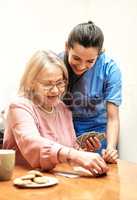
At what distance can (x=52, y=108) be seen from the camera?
5.19 ft

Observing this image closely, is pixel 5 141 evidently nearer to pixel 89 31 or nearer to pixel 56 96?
pixel 56 96

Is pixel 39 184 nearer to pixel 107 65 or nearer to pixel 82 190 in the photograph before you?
pixel 82 190

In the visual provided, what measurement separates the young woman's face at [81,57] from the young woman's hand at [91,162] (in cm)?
57

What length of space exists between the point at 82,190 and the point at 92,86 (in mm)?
967

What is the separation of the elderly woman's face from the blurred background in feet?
4.11

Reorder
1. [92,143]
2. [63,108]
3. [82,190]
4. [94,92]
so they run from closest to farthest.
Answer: [82,190], [92,143], [63,108], [94,92]

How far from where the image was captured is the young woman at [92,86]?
172cm

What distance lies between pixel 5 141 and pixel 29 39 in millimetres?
1567

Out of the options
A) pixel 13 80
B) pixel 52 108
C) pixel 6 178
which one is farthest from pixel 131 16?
pixel 6 178

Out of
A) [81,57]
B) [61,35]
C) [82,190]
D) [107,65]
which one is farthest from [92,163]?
[61,35]

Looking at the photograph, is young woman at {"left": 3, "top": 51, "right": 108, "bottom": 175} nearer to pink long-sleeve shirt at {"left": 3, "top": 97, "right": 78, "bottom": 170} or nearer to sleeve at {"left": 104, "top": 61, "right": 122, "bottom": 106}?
pink long-sleeve shirt at {"left": 3, "top": 97, "right": 78, "bottom": 170}

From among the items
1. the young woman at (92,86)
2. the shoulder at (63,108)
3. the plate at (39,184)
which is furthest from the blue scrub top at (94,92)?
the plate at (39,184)

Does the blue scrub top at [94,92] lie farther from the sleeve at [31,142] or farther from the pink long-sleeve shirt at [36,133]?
the sleeve at [31,142]

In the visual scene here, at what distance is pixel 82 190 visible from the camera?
984mm
